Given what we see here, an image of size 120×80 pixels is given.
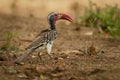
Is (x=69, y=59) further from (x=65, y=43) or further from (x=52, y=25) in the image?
(x=65, y=43)

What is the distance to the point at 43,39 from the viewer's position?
36.4ft

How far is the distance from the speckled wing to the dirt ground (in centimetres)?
Result: 31

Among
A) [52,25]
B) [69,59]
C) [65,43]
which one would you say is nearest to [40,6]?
[65,43]

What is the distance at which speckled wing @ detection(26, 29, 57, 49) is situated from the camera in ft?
35.9

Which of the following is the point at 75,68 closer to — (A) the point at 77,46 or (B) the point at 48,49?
(B) the point at 48,49

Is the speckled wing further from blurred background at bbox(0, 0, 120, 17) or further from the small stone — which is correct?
blurred background at bbox(0, 0, 120, 17)

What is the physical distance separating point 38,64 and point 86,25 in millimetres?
5517

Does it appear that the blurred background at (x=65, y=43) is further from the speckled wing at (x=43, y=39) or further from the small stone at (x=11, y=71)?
the speckled wing at (x=43, y=39)

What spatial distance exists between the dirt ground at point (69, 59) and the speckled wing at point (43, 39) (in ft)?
1.00

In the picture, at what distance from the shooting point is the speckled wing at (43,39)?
10930 millimetres

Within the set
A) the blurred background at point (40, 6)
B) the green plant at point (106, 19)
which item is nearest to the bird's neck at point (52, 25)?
the green plant at point (106, 19)

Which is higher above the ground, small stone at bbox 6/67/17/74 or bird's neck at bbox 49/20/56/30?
bird's neck at bbox 49/20/56/30

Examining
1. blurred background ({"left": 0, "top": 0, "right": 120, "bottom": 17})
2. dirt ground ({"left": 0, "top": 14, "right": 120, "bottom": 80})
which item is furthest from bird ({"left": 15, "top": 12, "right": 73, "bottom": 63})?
blurred background ({"left": 0, "top": 0, "right": 120, "bottom": 17})

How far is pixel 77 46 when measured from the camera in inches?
521
